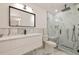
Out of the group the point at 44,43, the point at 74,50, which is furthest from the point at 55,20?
the point at 74,50

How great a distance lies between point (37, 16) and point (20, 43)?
551 mm

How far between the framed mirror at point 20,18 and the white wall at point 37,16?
62 mm

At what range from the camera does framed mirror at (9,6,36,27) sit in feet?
4.83

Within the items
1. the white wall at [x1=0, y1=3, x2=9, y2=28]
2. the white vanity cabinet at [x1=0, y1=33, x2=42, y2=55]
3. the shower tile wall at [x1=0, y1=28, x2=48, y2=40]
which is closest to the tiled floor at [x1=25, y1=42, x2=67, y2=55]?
the white vanity cabinet at [x1=0, y1=33, x2=42, y2=55]

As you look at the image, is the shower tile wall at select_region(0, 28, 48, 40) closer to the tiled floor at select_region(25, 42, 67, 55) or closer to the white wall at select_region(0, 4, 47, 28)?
the white wall at select_region(0, 4, 47, 28)

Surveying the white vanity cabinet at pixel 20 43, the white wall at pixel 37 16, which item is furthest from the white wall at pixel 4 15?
the white vanity cabinet at pixel 20 43

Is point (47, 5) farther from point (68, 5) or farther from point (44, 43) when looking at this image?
point (44, 43)

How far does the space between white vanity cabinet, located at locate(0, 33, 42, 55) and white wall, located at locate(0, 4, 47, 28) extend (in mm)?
210

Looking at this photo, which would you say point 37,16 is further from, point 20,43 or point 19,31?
point 20,43

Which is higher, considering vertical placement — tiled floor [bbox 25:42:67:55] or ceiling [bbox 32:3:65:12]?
ceiling [bbox 32:3:65:12]

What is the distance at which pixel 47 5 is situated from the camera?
1.50 metres

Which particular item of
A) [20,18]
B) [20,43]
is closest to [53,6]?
[20,18]

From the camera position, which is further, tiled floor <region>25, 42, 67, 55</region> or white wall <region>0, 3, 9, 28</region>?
tiled floor <region>25, 42, 67, 55</region>

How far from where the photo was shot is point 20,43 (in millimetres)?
1485
